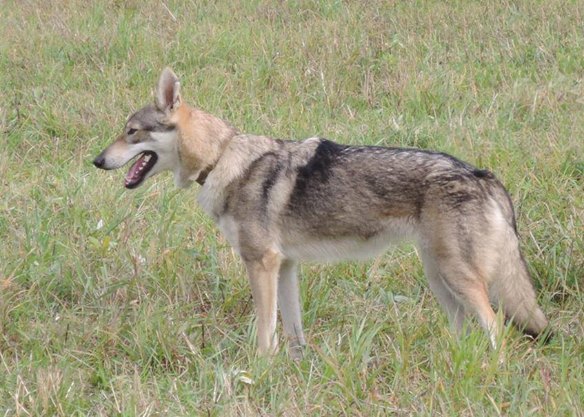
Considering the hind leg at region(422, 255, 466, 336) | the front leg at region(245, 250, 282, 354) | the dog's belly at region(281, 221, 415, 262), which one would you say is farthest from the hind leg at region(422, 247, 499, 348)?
the front leg at region(245, 250, 282, 354)

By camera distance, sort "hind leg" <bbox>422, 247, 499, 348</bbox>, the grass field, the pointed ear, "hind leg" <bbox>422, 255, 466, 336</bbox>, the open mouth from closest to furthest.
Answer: the grass field
"hind leg" <bbox>422, 247, 499, 348</bbox>
"hind leg" <bbox>422, 255, 466, 336</bbox>
the pointed ear
the open mouth

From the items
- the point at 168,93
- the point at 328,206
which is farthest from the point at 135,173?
the point at 328,206

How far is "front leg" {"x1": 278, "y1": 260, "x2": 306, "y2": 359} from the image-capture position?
486cm

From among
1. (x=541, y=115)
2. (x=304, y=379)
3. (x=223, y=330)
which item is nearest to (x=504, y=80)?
(x=541, y=115)

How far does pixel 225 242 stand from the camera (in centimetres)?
575

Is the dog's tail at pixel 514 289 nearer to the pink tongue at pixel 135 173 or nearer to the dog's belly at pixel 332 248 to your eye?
the dog's belly at pixel 332 248

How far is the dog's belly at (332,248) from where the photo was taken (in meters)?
4.85

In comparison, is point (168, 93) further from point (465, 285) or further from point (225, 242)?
point (465, 285)

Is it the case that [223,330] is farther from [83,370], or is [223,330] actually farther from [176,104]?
[176,104]

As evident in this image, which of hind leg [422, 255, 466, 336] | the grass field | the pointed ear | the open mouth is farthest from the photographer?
the open mouth

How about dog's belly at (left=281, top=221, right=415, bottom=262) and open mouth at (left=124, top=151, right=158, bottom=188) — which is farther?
open mouth at (left=124, top=151, right=158, bottom=188)

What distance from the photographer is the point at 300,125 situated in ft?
25.2

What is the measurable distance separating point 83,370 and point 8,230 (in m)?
1.76

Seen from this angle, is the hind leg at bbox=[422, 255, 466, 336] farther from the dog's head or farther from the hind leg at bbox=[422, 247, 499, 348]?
the dog's head
